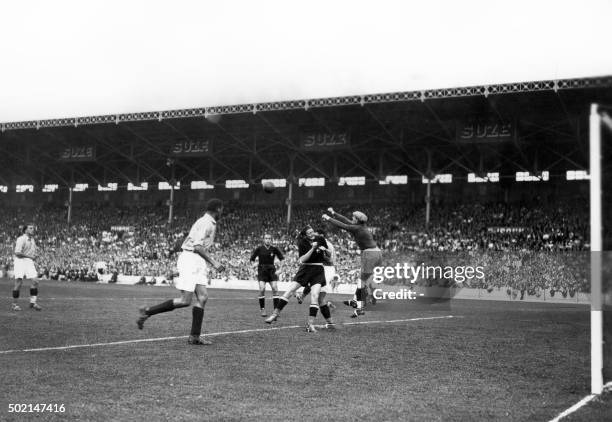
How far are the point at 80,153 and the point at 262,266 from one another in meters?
36.0

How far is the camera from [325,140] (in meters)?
40.9

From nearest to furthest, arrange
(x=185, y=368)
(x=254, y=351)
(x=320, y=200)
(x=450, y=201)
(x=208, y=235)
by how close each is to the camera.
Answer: (x=185, y=368)
(x=254, y=351)
(x=208, y=235)
(x=450, y=201)
(x=320, y=200)

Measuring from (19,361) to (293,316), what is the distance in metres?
8.64

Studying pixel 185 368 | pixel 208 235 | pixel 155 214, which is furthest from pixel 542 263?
pixel 155 214

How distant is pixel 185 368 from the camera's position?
7.36 metres

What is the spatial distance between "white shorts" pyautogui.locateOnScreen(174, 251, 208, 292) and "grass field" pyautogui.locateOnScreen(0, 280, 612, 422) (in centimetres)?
84

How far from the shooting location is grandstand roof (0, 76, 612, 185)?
35125mm

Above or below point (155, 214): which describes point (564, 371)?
below

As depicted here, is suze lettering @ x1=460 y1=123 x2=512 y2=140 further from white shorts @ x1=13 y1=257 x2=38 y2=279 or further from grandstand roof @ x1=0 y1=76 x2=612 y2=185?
white shorts @ x1=13 y1=257 x2=38 y2=279

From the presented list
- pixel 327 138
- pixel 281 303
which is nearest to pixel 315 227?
pixel 327 138

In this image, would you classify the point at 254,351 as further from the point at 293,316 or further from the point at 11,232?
the point at 11,232

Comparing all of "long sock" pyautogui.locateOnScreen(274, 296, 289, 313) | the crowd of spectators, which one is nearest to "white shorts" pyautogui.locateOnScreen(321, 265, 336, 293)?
"long sock" pyautogui.locateOnScreen(274, 296, 289, 313)

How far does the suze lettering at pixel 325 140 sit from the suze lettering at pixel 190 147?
7.51 meters

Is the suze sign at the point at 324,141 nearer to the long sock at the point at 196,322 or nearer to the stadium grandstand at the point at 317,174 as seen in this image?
the stadium grandstand at the point at 317,174
